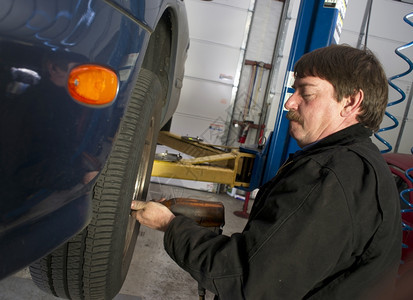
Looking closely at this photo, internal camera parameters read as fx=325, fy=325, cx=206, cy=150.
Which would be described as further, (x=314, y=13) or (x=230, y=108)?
(x=230, y=108)

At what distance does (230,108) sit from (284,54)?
50.3 inches

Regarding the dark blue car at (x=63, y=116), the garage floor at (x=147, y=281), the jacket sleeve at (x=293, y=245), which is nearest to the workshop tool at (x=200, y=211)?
the dark blue car at (x=63, y=116)

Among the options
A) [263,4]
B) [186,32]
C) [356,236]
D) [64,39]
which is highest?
[263,4]

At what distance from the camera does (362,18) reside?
5.50 metres

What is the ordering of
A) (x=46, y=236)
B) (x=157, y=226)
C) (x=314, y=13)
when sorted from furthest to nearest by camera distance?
(x=314, y=13) → (x=157, y=226) → (x=46, y=236)

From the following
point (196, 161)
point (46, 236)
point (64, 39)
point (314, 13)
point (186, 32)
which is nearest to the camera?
point (64, 39)

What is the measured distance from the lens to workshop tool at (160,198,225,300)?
147cm

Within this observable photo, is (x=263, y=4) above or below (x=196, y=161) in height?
above

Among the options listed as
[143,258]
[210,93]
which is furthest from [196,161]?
[210,93]

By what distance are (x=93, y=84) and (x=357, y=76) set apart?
820 mm

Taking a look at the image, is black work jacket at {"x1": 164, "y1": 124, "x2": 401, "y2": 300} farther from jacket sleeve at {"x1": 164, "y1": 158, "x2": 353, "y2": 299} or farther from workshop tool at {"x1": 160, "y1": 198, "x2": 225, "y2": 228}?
workshop tool at {"x1": 160, "y1": 198, "x2": 225, "y2": 228}

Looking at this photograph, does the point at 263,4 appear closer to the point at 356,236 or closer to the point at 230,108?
the point at 230,108

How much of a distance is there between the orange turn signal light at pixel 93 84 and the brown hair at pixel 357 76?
0.68m

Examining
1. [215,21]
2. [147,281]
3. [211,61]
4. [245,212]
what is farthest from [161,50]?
[215,21]
